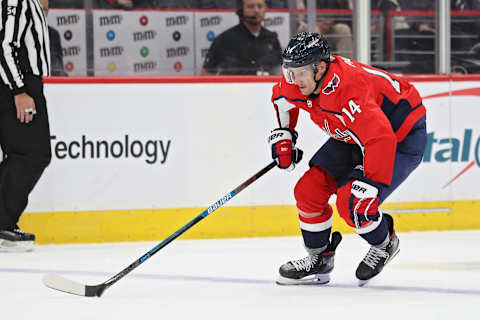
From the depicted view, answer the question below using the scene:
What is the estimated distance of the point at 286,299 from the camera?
290cm

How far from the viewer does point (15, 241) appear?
404 centimetres

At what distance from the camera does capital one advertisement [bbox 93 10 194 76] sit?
447cm

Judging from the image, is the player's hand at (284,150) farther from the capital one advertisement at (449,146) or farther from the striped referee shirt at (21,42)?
the capital one advertisement at (449,146)

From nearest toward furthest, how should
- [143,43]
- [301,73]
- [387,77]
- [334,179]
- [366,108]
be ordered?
1. [366,108]
2. [301,73]
3. [387,77]
4. [334,179]
5. [143,43]

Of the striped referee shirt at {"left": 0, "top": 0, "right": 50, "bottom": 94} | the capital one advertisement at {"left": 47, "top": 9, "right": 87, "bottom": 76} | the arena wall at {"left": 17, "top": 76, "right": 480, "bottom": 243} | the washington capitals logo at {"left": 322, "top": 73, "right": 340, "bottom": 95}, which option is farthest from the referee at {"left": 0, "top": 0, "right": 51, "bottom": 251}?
the washington capitals logo at {"left": 322, "top": 73, "right": 340, "bottom": 95}

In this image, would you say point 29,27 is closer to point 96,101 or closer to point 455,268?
point 96,101

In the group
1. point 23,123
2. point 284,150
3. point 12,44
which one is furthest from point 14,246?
point 284,150

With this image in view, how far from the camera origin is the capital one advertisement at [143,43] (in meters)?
4.47

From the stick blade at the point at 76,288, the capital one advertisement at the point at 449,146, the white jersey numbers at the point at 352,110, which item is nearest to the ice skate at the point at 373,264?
the white jersey numbers at the point at 352,110

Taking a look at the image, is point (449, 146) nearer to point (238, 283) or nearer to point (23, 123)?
point (238, 283)

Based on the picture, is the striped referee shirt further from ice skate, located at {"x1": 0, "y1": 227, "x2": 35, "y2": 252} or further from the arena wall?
ice skate, located at {"x1": 0, "y1": 227, "x2": 35, "y2": 252}

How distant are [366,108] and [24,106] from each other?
6.38 feet

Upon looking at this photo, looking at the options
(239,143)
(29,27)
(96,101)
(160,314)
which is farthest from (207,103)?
(160,314)

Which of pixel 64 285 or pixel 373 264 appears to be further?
pixel 373 264
